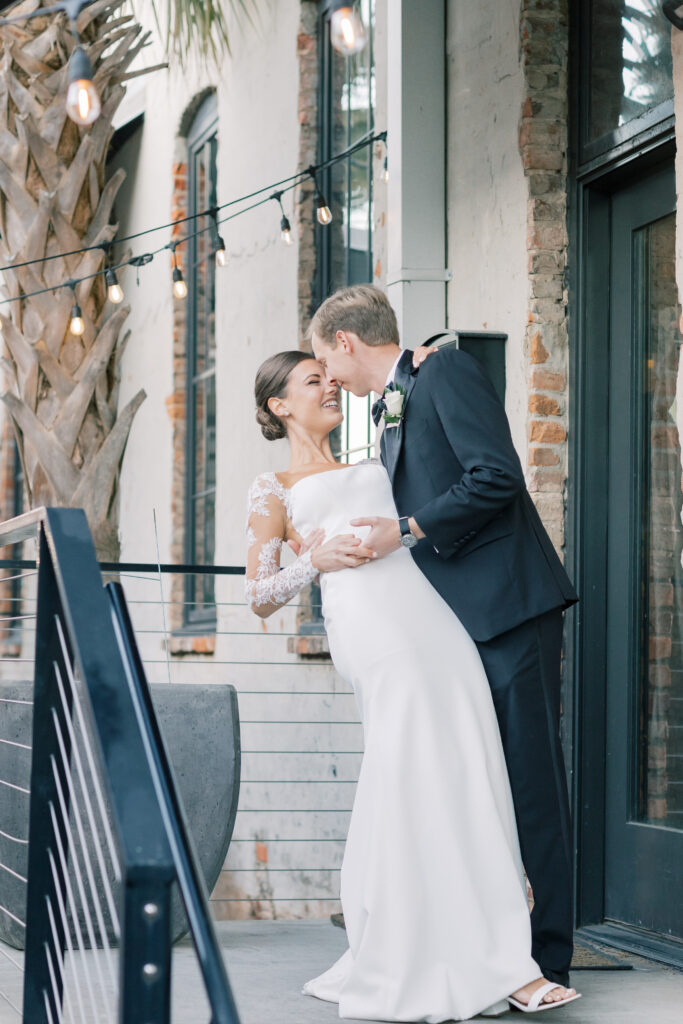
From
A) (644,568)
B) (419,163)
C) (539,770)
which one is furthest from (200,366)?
(539,770)

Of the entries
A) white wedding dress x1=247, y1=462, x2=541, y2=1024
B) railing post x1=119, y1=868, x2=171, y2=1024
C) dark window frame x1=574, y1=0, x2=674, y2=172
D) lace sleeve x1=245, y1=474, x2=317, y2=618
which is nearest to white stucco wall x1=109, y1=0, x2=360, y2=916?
lace sleeve x1=245, y1=474, x2=317, y2=618

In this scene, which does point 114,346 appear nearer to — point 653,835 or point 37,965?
point 653,835

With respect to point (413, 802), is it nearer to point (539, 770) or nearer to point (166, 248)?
point (539, 770)

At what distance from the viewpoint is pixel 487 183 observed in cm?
477

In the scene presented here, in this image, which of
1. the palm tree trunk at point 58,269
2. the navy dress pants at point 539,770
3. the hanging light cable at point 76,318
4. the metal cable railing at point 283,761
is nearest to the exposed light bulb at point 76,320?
the hanging light cable at point 76,318

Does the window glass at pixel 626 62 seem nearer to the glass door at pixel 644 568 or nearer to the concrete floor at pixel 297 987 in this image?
the glass door at pixel 644 568

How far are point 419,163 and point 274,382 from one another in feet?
5.59

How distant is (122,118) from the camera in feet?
34.9

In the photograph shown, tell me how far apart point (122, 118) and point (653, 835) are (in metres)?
8.13

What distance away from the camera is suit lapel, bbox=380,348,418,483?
3.38m

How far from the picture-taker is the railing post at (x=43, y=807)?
8.55ft

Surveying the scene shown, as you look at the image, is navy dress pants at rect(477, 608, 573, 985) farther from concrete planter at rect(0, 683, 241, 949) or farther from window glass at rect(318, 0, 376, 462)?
window glass at rect(318, 0, 376, 462)

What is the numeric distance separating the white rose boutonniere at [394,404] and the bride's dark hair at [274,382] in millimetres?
402

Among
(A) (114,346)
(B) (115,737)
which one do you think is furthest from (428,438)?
(A) (114,346)
